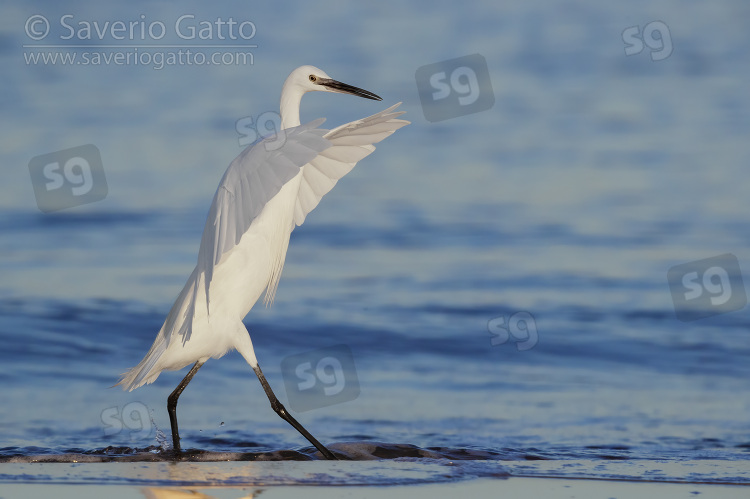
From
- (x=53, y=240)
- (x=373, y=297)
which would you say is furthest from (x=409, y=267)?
(x=53, y=240)

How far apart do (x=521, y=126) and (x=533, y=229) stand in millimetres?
4340

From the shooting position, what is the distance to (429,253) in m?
12.7

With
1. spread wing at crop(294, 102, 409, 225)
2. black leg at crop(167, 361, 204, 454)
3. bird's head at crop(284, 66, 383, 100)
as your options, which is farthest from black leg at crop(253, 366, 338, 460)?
bird's head at crop(284, 66, 383, 100)

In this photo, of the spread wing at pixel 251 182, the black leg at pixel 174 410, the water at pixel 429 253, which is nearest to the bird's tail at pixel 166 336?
the black leg at pixel 174 410

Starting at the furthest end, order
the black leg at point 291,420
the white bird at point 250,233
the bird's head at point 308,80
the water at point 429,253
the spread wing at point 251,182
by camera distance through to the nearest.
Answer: the water at point 429,253 → the bird's head at point 308,80 → the black leg at point 291,420 → the white bird at point 250,233 → the spread wing at point 251,182

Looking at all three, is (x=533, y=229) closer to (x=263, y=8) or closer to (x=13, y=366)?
(x=13, y=366)

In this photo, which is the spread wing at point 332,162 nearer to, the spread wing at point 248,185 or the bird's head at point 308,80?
the spread wing at point 248,185

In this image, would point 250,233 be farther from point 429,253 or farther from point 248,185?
point 429,253

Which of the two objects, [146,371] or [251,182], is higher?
[251,182]

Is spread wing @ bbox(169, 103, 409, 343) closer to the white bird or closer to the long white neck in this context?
the white bird

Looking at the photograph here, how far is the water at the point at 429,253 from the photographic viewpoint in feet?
25.5

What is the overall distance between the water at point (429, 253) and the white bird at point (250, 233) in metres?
0.63

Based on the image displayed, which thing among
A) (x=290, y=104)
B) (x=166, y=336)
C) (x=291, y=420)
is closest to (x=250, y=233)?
(x=166, y=336)

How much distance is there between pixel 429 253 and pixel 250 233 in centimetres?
583
